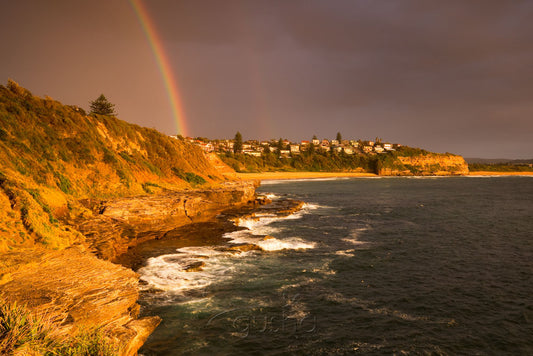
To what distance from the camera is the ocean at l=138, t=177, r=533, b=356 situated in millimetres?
11477

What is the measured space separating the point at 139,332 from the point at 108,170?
26484mm

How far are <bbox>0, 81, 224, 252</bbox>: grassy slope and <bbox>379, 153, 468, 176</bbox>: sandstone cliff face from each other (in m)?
154

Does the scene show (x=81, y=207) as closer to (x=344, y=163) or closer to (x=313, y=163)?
(x=313, y=163)

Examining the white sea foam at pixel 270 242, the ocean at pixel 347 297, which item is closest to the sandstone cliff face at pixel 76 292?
the ocean at pixel 347 297

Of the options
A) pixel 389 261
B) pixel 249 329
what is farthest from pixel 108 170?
pixel 389 261

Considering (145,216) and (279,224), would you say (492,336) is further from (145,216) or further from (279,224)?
(145,216)

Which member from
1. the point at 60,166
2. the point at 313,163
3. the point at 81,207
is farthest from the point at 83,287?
the point at 313,163

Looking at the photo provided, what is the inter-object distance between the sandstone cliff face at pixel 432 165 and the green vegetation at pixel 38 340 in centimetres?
17970

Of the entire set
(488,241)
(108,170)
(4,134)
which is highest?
(4,134)

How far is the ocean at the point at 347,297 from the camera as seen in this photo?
11.5m

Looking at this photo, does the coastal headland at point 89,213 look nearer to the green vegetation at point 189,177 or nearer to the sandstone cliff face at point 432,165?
the green vegetation at point 189,177

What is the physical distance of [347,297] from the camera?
15.5 m

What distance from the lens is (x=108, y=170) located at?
3247cm

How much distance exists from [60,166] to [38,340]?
2527 cm
